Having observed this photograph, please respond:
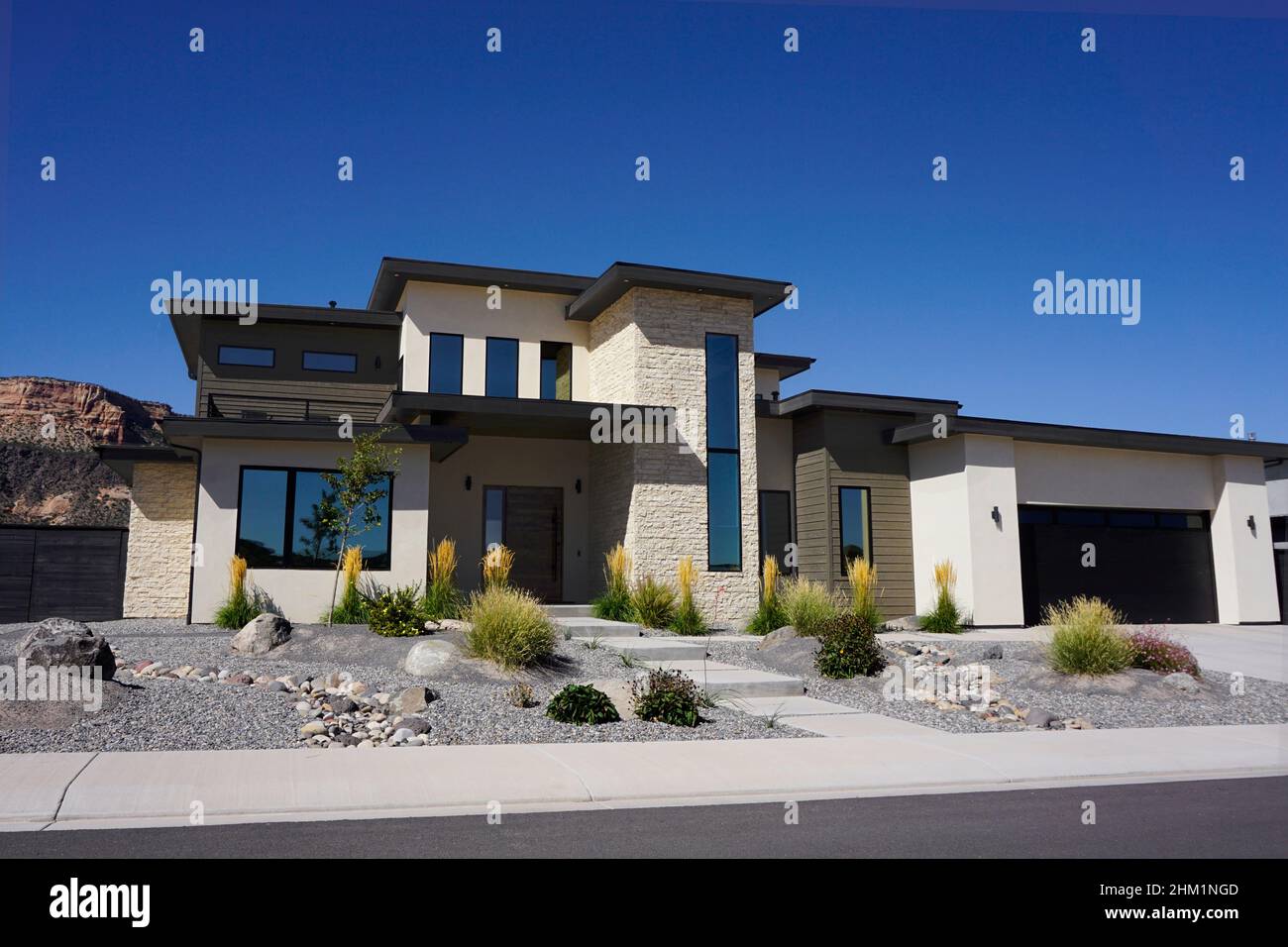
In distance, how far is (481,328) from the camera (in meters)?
19.4

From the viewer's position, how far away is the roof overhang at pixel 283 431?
52.0 feet

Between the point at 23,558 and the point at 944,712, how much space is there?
18.4m

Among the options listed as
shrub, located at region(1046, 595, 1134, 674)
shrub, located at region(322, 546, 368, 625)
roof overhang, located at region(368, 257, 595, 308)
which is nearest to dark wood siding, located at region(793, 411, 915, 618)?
roof overhang, located at region(368, 257, 595, 308)

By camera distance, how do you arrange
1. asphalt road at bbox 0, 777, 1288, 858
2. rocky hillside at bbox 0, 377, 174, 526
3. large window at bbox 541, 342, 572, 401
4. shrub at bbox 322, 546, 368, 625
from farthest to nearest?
rocky hillside at bbox 0, 377, 174, 526
large window at bbox 541, 342, 572, 401
shrub at bbox 322, 546, 368, 625
asphalt road at bbox 0, 777, 1288, 858

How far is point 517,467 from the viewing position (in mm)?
19828

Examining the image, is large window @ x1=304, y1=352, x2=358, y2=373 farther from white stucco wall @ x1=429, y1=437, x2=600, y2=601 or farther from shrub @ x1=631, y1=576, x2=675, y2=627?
shrub @ x1=631, y1=576, x2=675, y2=627

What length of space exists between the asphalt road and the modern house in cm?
1135

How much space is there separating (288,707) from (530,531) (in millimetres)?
10832

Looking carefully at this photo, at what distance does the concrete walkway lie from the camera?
19.7 ft

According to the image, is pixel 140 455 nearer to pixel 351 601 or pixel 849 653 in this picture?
pixel 351 601

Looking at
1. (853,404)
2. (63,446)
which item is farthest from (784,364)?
(63,446)

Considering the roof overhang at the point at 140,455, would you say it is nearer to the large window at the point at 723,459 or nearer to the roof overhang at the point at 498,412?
the roof overhang at the point at 498,412
